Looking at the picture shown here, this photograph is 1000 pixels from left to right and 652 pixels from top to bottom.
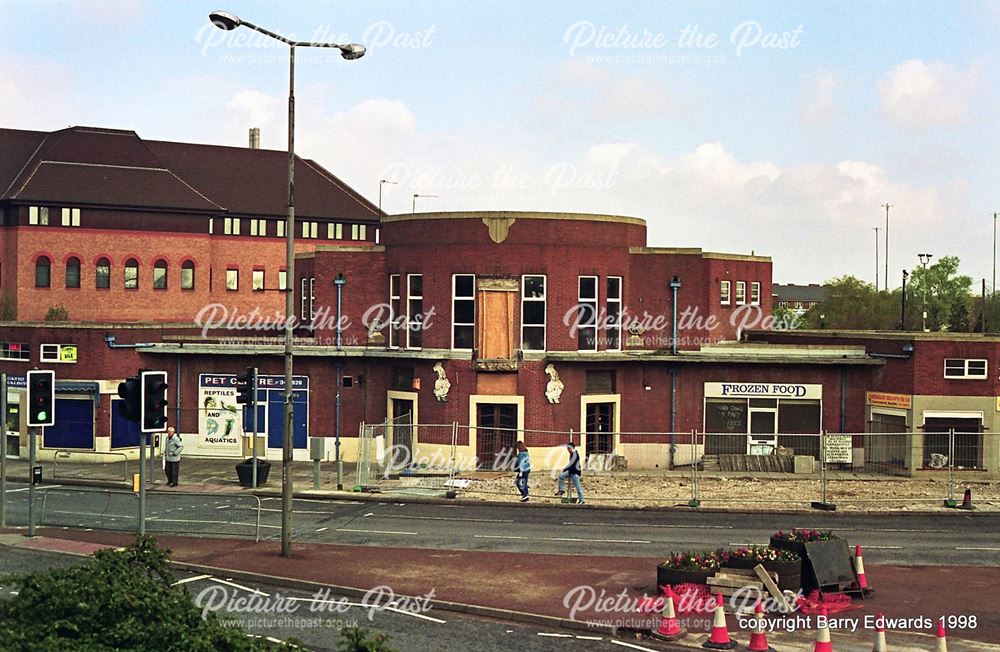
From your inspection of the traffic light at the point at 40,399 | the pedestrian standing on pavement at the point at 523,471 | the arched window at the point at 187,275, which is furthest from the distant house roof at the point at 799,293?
the traffic light at the point at 40,399

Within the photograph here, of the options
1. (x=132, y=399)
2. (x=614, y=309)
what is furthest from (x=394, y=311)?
(x=132, y=399)

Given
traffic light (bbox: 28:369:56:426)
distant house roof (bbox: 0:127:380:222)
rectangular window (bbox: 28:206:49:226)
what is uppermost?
distant house roof (bbox: 0:127:380:222)

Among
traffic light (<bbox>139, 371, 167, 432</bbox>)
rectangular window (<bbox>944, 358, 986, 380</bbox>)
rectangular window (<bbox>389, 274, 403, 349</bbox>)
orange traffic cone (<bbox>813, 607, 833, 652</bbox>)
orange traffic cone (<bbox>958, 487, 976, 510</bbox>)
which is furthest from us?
rectangular window (<bbox>389, 274, 403, 349</bbox>)

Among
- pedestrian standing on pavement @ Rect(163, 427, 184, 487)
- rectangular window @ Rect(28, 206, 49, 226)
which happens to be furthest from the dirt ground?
rectangular window @ Rect(28, 206, 49, 226)

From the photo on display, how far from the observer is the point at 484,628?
17.6m

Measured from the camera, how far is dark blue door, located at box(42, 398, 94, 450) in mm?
41312

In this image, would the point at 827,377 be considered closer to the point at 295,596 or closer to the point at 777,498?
the point at 777,498

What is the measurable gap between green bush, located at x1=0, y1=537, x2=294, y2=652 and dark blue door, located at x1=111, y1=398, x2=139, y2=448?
2881 centimetres

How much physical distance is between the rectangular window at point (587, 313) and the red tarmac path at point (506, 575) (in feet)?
51.9

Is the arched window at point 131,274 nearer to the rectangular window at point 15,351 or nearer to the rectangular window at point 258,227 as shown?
the rectangular window at point 258,227

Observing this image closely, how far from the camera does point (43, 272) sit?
60.4 meters

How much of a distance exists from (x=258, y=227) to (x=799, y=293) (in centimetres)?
13315

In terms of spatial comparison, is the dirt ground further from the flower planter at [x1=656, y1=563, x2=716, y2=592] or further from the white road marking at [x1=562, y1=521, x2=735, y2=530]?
the flower planter at [x1=656, y1=563, x2=716, y2=592]

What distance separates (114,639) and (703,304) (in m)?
32.2
